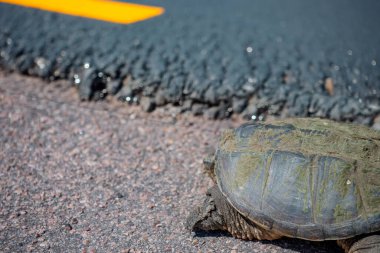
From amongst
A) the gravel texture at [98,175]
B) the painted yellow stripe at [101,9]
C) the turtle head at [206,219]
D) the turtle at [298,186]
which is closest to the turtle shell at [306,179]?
the turtle at [298,186]

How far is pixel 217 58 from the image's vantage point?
170 inches

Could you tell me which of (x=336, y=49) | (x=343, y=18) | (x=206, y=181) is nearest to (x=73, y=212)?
(x=206, y=181)

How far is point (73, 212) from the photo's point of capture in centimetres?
290

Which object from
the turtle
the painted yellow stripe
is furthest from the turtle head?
the painted yellow stripe

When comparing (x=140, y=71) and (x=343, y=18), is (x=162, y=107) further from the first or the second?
(x=343, y=18)

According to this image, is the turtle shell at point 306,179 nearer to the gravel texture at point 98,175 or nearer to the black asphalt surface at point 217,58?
the gravel texture at point 98,175

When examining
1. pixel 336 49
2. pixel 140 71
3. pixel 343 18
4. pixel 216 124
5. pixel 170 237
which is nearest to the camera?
pixel 170 237

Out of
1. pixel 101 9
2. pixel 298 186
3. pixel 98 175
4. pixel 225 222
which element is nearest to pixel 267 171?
pixel 298 186

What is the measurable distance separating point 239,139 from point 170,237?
2.10 feet

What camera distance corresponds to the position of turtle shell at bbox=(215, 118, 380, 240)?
8.25ft

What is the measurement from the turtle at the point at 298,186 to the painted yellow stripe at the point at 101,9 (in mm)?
2541

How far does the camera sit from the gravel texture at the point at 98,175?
2.72 meters

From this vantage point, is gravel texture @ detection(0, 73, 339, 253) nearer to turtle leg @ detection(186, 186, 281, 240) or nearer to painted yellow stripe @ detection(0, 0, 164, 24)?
turtle leg @ detection(186, 186, 281, 240)

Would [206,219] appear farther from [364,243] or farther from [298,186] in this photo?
[364,243]
